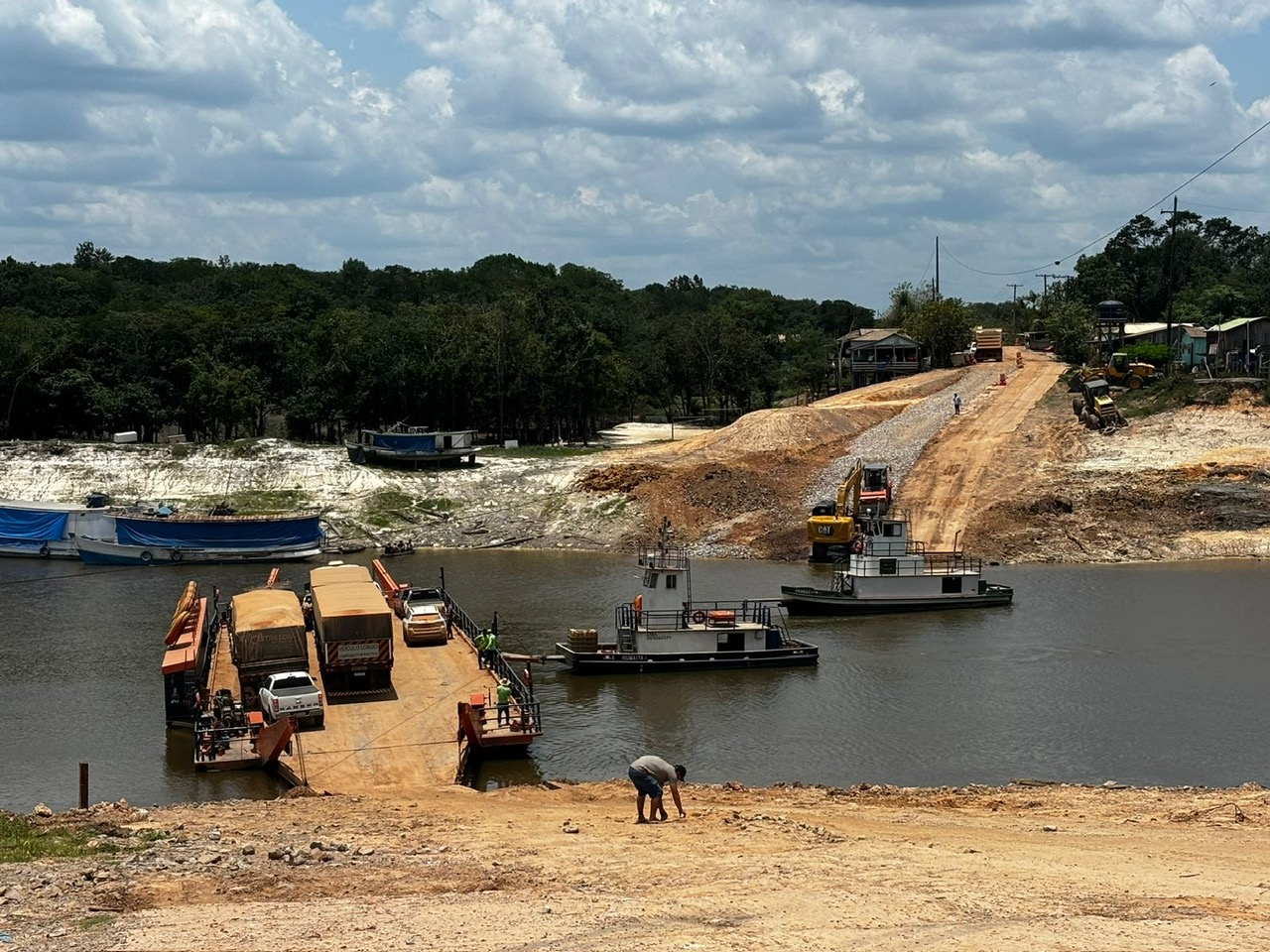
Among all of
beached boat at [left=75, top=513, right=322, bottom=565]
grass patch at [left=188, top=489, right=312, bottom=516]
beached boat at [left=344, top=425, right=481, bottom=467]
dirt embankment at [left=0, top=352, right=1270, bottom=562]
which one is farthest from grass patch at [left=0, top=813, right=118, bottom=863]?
beached boat at [left=344, top=425, right=481, bottom=467]

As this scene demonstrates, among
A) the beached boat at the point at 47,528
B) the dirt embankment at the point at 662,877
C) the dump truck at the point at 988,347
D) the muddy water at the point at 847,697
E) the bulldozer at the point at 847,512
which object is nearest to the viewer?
the dirt embankment at the point at 662,877

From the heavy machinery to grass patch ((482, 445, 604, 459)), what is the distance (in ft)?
103

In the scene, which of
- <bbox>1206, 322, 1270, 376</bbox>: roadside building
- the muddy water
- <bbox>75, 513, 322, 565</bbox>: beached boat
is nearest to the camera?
the muddy water

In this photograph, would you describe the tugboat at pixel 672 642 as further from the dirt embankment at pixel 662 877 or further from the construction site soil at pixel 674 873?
the dirt embankment at pixel 662 877

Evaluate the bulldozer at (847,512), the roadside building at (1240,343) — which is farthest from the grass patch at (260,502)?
the roadside building at (1240,343)

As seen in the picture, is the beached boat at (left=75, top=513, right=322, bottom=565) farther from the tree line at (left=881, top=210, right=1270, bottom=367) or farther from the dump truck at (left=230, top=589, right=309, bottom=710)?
the tree line at (left=881, top=210, right=1270, bottom=367)

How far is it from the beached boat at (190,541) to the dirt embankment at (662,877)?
155 feet

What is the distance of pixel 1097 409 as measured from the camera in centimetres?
8919

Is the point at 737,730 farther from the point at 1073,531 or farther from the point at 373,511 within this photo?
the point at 373,511

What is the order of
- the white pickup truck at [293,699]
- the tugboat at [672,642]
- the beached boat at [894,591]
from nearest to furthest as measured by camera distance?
the white pickup truck at [293,699] → the tugboat at [672,642] → the beached boat at [894,591]

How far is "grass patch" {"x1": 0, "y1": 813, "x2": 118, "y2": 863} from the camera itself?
26031 mm

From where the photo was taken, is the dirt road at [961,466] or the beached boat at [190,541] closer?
the dirt road at [961,466]

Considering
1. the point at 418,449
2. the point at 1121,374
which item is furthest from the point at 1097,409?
the point at 418,449

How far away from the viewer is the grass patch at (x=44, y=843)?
2603cm
